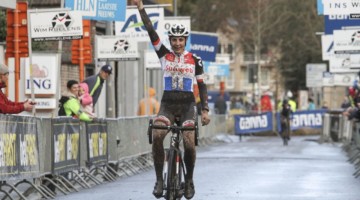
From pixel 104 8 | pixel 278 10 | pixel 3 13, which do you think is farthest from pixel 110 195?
pixel 278 10

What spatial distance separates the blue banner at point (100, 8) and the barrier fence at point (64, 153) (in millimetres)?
1957

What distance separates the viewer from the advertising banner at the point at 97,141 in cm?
2077

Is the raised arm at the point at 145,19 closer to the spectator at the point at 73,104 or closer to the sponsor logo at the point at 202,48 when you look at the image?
the spectator at the point at 73,104

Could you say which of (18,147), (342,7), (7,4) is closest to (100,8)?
(342,7)

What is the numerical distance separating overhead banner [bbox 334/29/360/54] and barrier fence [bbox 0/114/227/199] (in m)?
4.67

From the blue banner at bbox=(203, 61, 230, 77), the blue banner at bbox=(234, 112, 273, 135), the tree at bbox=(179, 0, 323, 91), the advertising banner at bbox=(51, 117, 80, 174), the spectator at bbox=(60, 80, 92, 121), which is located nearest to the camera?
the advertising banner at bbox=(51, 117, 80, 174)

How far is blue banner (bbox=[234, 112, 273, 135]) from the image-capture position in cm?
5288

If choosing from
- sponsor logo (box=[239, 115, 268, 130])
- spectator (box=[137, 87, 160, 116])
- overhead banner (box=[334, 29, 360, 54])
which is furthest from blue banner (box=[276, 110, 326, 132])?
overhead banner (box=[334, 29, 360, 54])

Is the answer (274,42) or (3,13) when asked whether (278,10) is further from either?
(3,13)

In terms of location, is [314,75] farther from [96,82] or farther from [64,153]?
[64,153]

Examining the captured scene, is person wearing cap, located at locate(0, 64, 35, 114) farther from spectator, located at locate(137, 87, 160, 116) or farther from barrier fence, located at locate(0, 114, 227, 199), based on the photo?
spectator, located at locate(137, 87, 160, 116)

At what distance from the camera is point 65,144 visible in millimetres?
18812

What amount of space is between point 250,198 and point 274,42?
78156 mm

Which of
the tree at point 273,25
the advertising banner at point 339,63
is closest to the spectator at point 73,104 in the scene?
the advertising banner at point 339,63
